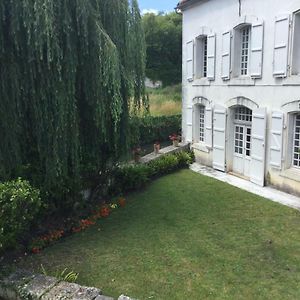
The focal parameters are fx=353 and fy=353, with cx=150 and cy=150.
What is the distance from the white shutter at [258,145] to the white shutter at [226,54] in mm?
1963

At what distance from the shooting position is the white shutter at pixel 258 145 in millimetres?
10844

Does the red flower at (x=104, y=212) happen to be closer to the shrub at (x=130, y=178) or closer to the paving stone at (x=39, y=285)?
the shrub at (x=130, y=178)

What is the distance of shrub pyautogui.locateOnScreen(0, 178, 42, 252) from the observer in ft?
18.8

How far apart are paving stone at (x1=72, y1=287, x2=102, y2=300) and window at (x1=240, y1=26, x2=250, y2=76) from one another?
9058 millimetres

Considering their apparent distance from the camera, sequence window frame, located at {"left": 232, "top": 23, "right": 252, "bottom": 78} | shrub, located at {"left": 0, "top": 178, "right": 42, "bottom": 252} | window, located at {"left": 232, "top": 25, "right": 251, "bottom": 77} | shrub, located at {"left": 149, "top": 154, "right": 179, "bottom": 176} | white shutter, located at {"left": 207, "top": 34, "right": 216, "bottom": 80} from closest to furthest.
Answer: shrub, located at {"left": 0, "top": 178, "right": 42, "bottom": 252} → window frame, located at {"left": 232, "top": 23, "right": 252, "bottom": 78} → window, located at {"left": 232, "top": 25, "right": 251, "bottom": 77} → shrub, located at {"left": 149, "top": 154, "right": 179, "bottom": 176} → white shutter, located at {"left": 207, "top": 34, "right": 216, "bottom": 80}

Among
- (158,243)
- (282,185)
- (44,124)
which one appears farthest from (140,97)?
(282,185)

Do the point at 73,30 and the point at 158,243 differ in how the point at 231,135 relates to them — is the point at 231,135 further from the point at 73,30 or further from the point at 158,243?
the point at 73,30

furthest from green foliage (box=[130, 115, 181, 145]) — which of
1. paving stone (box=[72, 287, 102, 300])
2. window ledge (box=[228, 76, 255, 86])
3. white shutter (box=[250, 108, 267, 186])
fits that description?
paving stone (box=[72, 287, 102, 300])

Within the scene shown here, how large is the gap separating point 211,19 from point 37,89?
8139mm

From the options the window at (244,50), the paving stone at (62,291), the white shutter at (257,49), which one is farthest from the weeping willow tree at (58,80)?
the window at (244,50)

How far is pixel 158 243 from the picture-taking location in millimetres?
7523

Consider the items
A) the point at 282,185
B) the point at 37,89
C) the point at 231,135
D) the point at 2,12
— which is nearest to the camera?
the point at 2,12

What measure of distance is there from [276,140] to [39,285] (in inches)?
305

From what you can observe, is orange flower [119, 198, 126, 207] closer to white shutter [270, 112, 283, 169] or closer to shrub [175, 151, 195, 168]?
shrub [175, 151, 195, 168]
